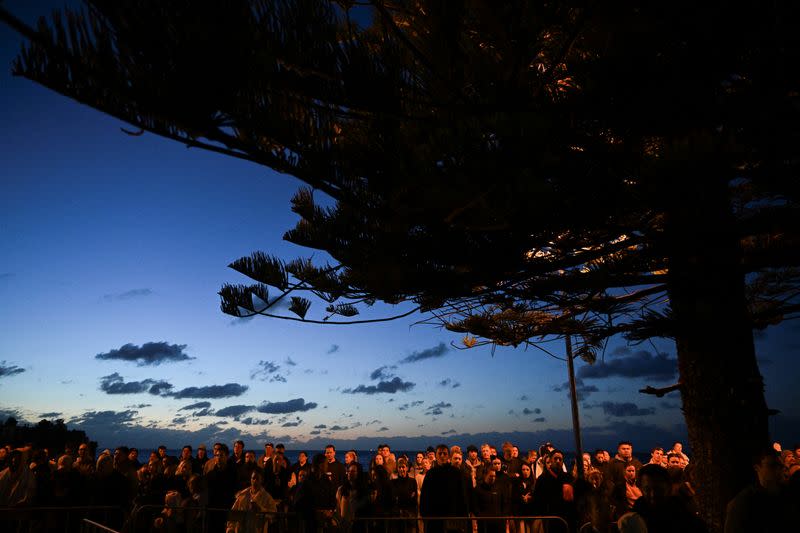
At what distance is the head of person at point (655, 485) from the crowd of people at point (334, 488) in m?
1.44

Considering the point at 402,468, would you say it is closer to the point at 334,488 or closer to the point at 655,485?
the point at 334,488

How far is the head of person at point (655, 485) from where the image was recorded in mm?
3277

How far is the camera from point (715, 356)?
3.80m

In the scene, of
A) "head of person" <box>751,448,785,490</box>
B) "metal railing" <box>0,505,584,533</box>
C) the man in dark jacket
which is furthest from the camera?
"metal railing" <box>0,505,584,533</box>

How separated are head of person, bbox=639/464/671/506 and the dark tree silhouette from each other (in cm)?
69

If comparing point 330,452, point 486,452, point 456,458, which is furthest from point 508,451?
point 330,452

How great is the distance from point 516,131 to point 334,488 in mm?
5574

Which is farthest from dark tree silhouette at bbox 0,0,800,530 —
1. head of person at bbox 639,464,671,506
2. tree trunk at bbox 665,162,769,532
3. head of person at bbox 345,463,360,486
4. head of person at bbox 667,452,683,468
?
head of person at bbox 667,452,683,468

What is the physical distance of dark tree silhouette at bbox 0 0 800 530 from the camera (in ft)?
8.09

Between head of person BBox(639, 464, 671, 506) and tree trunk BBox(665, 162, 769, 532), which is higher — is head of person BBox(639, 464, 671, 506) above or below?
below

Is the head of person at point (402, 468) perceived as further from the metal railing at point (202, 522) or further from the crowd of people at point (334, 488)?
the metal railing at point (202, 522)

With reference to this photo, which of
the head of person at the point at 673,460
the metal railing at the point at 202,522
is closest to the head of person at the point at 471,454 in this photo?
the metal railing at the point at 202,522

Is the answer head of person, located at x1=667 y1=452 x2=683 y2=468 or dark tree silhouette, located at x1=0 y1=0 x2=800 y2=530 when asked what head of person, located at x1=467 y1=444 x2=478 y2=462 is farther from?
dark tree silhouette, located at x1=0 y1=0 x2=800 y2=530


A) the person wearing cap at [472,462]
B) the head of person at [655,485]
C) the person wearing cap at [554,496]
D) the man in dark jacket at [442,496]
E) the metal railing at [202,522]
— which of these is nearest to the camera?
the head of person at [655,485]
